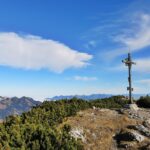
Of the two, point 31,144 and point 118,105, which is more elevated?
point 118,105

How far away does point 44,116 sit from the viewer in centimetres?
2931

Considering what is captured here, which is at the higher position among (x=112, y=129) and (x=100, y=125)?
(x=100, y=125)

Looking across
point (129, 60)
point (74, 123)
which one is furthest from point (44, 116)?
point (129, 60)

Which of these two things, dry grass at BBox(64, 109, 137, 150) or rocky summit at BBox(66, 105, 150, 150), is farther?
dry grass at BBox(64, 109, 137, 150)

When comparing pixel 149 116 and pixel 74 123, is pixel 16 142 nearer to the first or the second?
pixel 74 123

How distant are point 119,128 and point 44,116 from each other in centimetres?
702

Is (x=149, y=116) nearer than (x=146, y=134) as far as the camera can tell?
No

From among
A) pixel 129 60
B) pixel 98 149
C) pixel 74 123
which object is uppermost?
pixel 129 60

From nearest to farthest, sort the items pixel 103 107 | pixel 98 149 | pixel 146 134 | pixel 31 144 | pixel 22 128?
pixel 31 144
pixel 22 128
pixel 98 149
pixel 146 134
pixel 103 107

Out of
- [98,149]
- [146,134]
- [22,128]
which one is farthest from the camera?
[146,134]

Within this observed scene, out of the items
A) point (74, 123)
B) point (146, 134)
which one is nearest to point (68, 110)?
point (74, 123)

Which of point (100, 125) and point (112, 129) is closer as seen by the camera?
point (112, 129)

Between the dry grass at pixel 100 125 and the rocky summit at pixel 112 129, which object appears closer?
the rocky summit at pixel 112 129

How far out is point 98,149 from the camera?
90.5 feet
